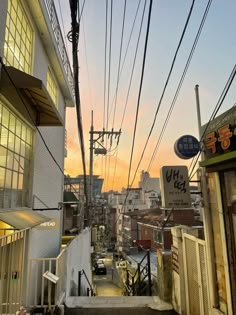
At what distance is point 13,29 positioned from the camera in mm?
5914

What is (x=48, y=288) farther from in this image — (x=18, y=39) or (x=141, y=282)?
(x=141, y=282)

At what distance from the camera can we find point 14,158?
20.1ft

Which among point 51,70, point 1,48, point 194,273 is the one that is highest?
point 51,70

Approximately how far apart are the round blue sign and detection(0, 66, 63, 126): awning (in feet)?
11.3

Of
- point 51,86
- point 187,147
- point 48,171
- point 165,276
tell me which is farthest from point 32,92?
point 165,276

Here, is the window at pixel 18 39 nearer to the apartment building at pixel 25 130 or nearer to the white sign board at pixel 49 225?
the apartment building at pixel 25 130

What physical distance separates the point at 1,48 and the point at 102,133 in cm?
1303

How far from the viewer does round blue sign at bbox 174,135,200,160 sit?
654 cm

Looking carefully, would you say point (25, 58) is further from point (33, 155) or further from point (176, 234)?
point (176, 234)

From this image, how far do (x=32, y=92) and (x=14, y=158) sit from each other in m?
1.70

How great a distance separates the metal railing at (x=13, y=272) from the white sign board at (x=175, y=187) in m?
3.39

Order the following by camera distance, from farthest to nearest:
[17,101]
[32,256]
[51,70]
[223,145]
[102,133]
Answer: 1. [102,133]
2. [51,70]
3. [32,256]
4. [17,101]
5. [223,145]

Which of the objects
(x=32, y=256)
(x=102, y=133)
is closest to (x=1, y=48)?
(x=32, y=256)

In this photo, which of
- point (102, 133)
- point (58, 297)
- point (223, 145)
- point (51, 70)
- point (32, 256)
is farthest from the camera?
point (102, 133)
